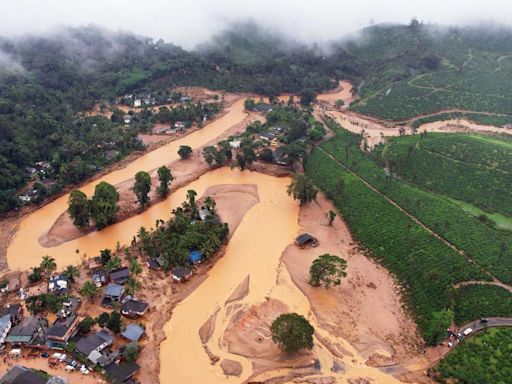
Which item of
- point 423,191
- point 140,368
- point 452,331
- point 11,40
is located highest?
point 11,40

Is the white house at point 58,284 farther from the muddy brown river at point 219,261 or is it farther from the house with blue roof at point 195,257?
the house with blue roof at point 195,257

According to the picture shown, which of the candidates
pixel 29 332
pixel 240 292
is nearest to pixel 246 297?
pixel 240 292

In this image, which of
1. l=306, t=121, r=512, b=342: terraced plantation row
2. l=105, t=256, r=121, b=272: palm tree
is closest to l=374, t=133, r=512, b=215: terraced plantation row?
l=306, t=121, r=512, b=342: terraced plantation row

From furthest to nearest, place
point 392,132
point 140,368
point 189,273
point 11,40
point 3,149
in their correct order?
1. point 11,40
2. point 392,132
3. point 3,149
4. point 189,273
5. point 140,368

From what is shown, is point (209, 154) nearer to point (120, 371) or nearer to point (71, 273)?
point (71, 273)

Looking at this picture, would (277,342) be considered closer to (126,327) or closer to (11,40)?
(126,327)

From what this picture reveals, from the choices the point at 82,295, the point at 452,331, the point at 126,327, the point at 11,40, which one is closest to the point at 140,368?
the point at 126,327

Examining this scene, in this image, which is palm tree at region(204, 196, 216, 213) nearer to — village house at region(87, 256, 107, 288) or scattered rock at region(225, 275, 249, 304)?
scattered rock at region(225, 275, 249, 304)
